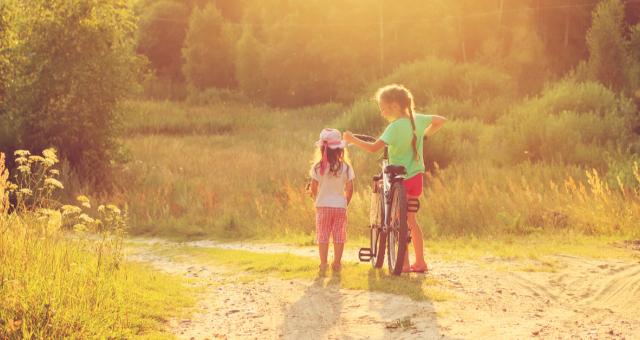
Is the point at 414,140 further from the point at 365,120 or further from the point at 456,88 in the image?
the point at 456,88

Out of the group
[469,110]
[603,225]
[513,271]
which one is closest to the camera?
[513,271]

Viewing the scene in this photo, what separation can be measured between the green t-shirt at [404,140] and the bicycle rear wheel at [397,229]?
13.9 inches

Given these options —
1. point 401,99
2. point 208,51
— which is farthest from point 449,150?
point 208,51

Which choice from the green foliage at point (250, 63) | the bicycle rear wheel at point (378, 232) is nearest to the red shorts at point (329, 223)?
Result: the bicycle rear wheel at point (378, 232)

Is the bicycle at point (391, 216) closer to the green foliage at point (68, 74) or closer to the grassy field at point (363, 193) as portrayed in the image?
the grassy field at point (363, 193)

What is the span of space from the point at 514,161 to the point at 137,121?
2461cm

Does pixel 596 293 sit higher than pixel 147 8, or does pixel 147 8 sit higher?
pixel 147 8

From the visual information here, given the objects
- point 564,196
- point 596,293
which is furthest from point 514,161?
point 596,293

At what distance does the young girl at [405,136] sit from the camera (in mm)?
9000

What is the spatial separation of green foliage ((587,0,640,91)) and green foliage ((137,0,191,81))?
3871 cm

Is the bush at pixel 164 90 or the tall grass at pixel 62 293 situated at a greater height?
the bush at pixel 164 90

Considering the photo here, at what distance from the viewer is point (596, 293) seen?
8562mm

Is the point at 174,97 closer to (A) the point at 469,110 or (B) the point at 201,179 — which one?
(A) the point at 469,110

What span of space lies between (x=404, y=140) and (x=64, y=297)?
3774 millimetres
